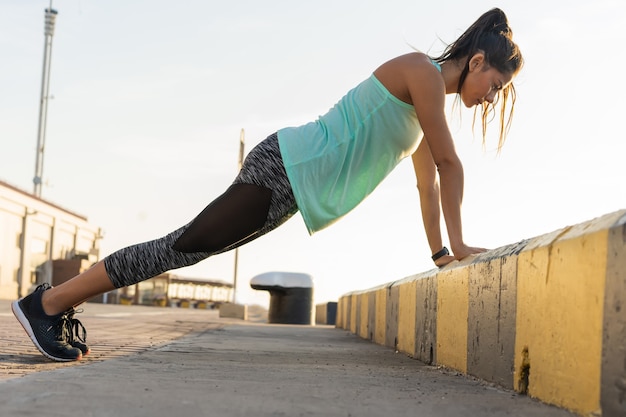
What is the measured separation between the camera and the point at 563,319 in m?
2.14

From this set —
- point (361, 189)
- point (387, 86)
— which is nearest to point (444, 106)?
point (387, 86)

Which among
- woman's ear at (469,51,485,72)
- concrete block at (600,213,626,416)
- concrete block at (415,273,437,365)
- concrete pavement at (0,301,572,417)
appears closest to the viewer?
concrete block at (600,213,626,416)

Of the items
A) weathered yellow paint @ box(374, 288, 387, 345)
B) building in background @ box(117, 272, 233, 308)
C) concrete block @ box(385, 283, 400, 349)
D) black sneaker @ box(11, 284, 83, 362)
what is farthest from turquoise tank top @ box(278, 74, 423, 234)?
building in background @ box(117, 272, 233, 308)

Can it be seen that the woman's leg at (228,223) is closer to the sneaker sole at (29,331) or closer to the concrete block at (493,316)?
the sneaker sole at (29,331)

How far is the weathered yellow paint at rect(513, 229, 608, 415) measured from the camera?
1919mm

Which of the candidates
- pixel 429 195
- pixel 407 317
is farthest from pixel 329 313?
pixel 429 195

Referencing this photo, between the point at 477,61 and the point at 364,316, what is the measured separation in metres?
4.67

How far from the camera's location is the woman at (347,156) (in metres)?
3.06

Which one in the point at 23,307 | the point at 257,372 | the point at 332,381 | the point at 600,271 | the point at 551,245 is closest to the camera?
the point at 600,271

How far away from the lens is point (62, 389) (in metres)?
2.07

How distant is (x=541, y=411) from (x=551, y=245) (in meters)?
0.46

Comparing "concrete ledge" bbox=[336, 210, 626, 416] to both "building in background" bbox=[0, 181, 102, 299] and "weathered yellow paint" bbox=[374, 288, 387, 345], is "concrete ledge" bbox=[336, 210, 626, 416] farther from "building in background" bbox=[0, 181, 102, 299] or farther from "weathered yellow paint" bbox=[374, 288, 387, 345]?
"building in background" bbox=[0, 181, 102, 299]

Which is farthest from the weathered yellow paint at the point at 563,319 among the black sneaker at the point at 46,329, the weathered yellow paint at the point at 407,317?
the weathered yellow paint at the point at 407,317

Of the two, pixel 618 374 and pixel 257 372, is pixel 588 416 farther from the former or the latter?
pixel 257 372
